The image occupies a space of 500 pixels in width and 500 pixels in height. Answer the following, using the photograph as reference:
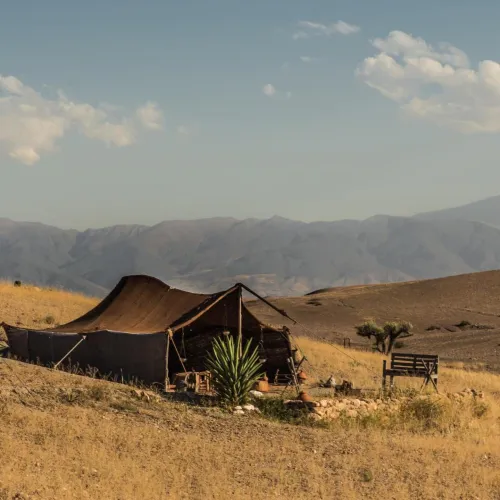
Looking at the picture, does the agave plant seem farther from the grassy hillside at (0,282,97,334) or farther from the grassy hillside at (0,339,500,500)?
the grassy hillside at (0,282,97,334)

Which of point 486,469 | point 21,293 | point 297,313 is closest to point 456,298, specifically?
point 297,313

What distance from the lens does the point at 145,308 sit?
78.1ft

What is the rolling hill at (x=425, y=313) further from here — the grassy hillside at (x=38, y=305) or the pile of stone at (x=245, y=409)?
the pile of stone at (x=245, y=409)

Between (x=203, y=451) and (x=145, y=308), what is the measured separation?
1154 cm

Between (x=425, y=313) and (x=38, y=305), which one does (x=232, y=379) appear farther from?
(x=425, y=313)

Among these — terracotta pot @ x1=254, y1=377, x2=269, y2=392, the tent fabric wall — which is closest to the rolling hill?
terracotta pot @ x1=254, y1=377, x2=269, y2=392

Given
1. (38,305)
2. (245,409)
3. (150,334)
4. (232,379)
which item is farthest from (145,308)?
(38,305)

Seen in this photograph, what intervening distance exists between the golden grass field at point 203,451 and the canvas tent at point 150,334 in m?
3.10

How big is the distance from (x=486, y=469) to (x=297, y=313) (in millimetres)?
58422

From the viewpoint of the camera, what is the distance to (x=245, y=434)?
14492 mm

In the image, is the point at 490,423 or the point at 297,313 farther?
the point at 297,313

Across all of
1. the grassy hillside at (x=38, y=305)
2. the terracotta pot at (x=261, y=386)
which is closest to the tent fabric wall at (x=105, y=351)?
the terracotta pot at (x=261, y=386)

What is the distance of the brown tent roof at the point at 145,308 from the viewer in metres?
21.9

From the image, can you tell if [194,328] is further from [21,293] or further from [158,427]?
[21,293]
